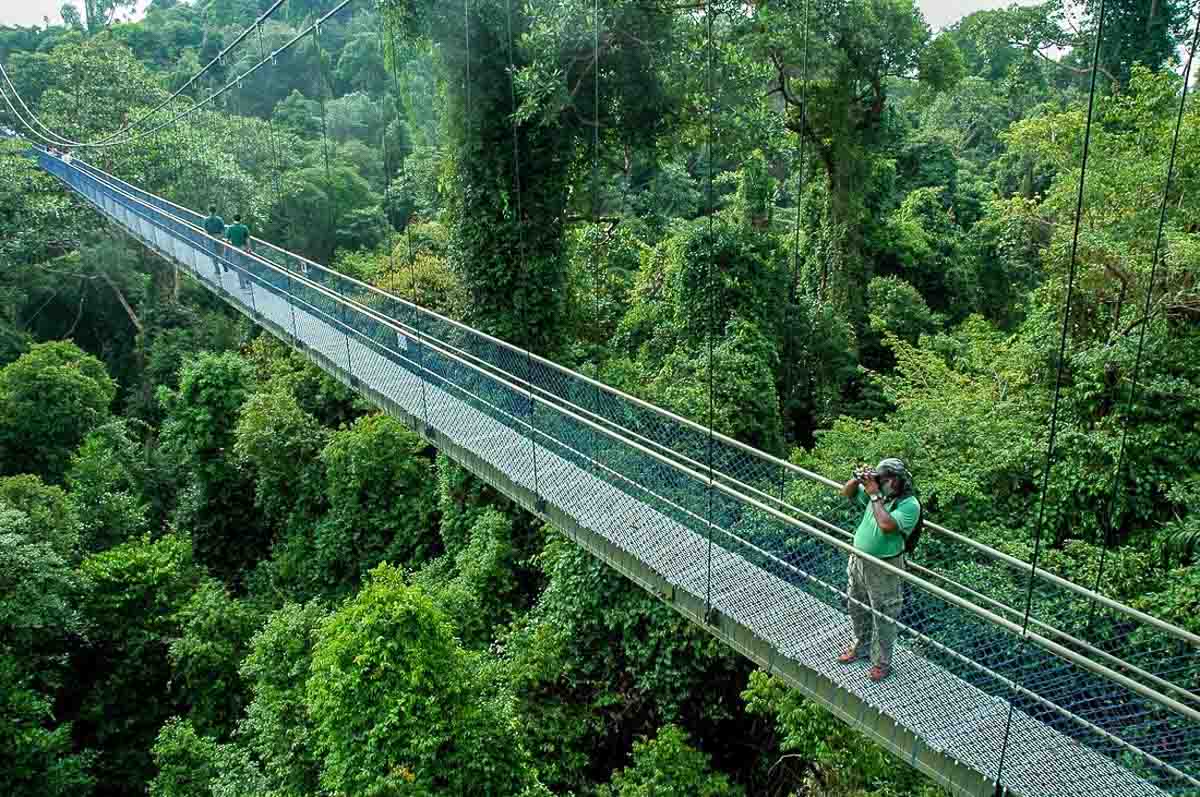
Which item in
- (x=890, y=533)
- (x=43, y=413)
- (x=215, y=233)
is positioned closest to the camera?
(x=890, y=533)

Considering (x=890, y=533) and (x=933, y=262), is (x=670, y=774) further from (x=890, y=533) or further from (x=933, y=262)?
(x=933, y=262)

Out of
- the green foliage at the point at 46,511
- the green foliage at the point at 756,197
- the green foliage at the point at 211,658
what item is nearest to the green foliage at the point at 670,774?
the green foliage at the point at 211,658

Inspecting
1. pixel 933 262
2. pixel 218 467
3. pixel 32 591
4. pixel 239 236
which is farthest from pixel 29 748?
pixel 933 262

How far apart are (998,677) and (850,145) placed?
9.24 meters

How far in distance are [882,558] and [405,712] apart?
3.70 m

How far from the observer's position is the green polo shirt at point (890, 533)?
323cm

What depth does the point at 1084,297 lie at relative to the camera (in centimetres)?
743

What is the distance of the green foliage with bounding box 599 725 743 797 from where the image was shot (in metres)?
5.91

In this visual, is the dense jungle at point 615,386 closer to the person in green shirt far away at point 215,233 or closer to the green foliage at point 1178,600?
the green foliage at point 1178,600

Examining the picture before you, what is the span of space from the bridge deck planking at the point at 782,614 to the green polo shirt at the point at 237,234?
3318mm

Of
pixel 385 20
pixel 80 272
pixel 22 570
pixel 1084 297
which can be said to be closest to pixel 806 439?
pixel 1084 297

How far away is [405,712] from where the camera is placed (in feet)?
18.8

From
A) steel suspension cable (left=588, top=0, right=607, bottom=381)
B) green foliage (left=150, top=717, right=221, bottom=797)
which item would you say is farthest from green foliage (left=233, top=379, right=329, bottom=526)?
steel suspension cable (left=588, top=0, right=607, bottom=381)

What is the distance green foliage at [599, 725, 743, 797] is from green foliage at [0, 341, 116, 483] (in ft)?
36.5
